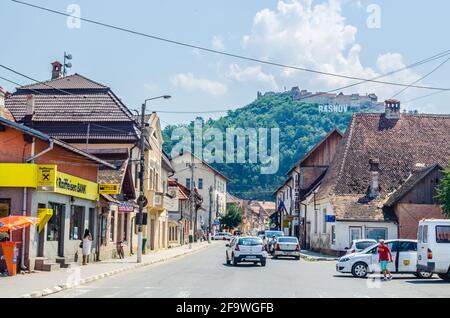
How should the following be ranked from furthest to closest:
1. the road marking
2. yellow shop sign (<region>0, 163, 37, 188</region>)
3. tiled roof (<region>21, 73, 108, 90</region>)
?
tiled roof (<region>21, 73, 108, 90</region>)
yellow shop sign (<region>0, 163, 37, 188</region>)
the road marking

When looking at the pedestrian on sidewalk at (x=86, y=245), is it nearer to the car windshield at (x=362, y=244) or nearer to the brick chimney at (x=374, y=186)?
the car windshield at (x=362, y=244)

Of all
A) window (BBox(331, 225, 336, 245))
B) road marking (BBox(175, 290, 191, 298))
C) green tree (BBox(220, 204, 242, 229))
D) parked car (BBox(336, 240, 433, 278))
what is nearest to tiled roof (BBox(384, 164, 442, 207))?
window (BBox(331, 225, 336, 245))

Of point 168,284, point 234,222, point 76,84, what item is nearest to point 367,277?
point 168,284

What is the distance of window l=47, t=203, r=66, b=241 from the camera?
27.5 metres

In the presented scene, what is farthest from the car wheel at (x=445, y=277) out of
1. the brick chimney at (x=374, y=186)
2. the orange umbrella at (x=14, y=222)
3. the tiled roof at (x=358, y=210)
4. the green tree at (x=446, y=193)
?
the brick chimney at (x=374, y=186)

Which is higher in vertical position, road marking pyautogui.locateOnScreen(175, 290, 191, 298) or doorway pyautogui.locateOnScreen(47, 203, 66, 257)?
doorway pyautogui.locateOnScreen(47, 203, 66, 257)

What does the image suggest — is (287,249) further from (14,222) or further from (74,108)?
(14,222)

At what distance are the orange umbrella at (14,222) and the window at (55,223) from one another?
4673mm

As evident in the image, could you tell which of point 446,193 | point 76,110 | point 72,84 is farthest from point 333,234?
point 72,84

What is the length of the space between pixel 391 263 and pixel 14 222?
14.9m

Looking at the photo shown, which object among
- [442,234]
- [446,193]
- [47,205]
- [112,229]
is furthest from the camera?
[112,229]

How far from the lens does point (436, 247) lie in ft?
77.7

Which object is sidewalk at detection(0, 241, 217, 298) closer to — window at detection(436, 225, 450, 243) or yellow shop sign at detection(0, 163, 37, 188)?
yellow shop sign at detection(0, 163, 37, 188)
